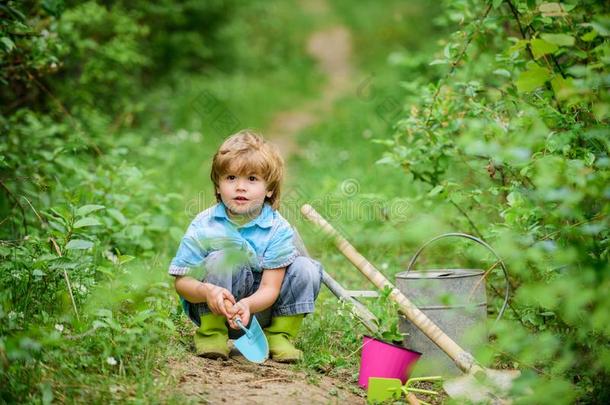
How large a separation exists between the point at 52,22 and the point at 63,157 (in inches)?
33.4

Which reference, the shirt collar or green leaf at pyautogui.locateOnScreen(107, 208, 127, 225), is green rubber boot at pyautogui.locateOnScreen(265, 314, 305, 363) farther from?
green leaf at pyautogui.locateOnScreen(107, 208, 127, 225)

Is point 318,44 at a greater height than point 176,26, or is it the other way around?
point 318,44

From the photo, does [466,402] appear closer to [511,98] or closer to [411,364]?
[411,364]

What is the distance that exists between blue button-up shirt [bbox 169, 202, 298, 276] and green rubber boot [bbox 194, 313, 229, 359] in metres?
0.22

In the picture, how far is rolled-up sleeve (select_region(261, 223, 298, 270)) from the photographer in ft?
9.25

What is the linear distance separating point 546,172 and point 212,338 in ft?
4.83

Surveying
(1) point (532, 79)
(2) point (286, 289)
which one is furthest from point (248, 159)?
(1) point (532, 79)

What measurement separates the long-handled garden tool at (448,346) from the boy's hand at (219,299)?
51 centimetres

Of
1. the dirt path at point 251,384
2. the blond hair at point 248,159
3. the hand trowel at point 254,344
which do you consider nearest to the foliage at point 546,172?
the dirt path at point 251,384

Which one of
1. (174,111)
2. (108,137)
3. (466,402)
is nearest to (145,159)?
(108,137)

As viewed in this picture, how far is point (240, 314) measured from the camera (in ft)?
8.63

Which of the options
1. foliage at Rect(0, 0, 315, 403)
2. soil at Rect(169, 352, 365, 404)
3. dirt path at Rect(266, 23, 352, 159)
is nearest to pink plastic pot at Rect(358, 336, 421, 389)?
soil at Rect(169, 352, 365, 404)

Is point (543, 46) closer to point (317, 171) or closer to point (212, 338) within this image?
point (212, 338)

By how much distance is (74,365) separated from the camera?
2.22 metres
